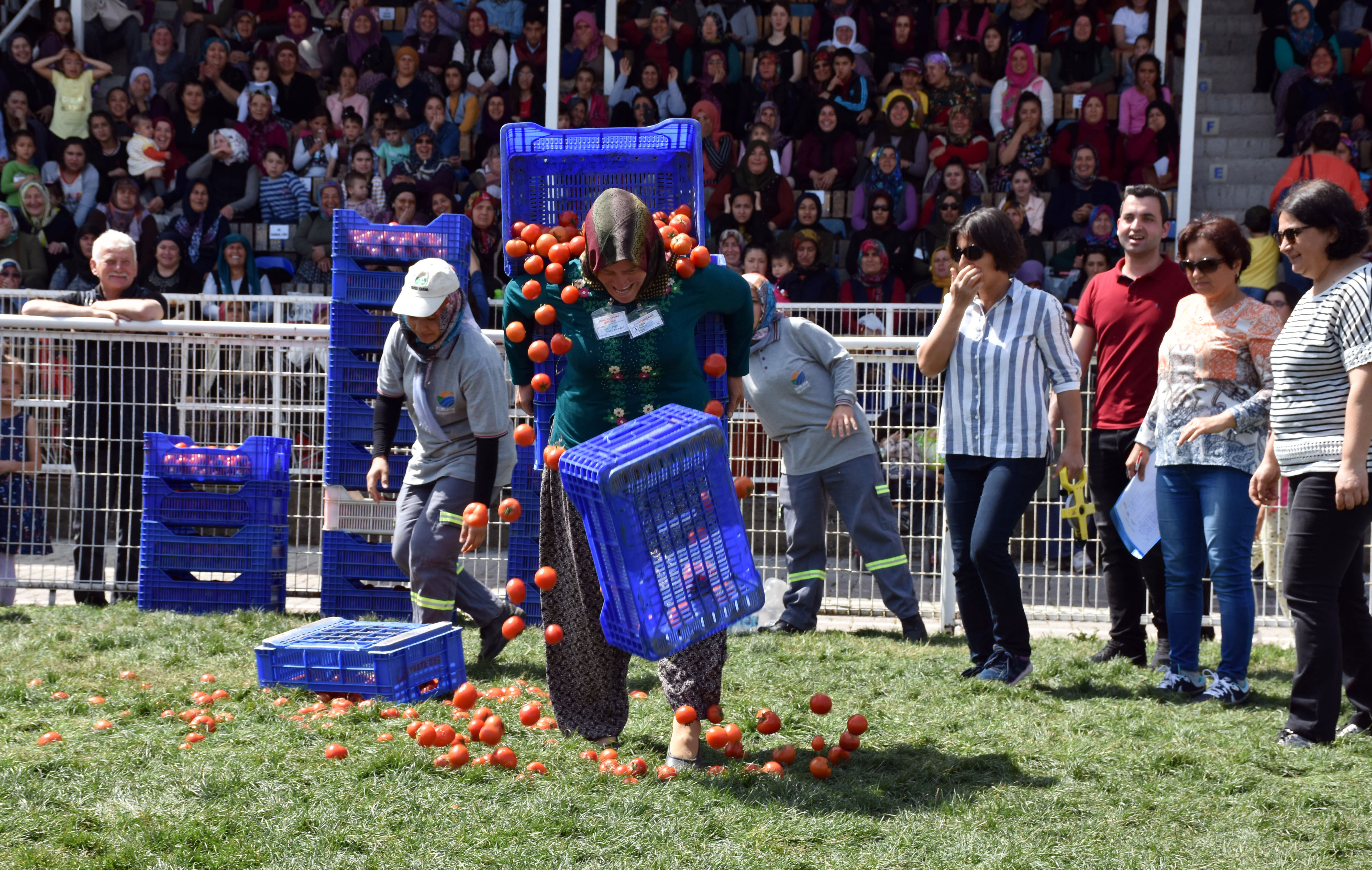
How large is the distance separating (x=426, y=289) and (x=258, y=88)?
9.44 metres

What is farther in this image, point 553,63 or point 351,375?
point 553,63

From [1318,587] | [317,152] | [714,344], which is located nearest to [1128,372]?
[1318,587]

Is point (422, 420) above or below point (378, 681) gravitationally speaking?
above

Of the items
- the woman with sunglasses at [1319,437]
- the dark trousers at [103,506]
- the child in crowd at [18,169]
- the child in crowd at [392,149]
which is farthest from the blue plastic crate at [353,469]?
the child in crowd at [18,169]

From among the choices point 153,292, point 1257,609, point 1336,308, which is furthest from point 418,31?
point 1336,308

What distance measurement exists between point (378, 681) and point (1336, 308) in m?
3.66

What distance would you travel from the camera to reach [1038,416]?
17.4 ft

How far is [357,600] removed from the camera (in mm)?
6953

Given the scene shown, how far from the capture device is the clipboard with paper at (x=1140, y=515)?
5688mm

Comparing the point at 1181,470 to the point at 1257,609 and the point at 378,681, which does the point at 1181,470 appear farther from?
the point at 378,681

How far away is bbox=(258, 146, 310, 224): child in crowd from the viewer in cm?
1316

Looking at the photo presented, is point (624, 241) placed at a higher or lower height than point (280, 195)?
lower

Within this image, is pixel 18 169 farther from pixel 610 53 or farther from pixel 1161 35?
pixel 1161 35

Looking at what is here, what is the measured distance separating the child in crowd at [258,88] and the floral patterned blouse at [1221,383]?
11002mm
